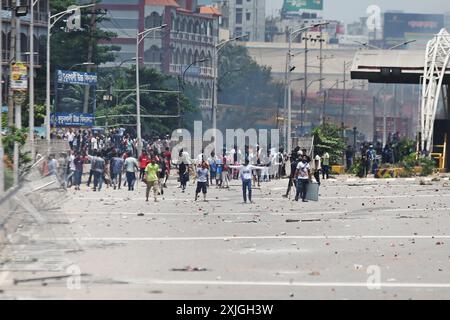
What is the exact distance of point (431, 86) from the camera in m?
76.2

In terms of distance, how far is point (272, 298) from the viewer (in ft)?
60.6

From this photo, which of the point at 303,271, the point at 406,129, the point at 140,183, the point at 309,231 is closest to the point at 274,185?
the point at 140,183

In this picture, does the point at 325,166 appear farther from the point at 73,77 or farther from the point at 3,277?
the point at 3,277

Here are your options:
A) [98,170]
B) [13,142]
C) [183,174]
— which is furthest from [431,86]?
[13,142]

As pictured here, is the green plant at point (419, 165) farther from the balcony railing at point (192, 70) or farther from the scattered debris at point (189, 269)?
the balcony railing at point (192, 70)

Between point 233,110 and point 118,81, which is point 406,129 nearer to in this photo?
point 233,110

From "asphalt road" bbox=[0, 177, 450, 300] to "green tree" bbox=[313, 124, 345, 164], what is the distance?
28.5 meters

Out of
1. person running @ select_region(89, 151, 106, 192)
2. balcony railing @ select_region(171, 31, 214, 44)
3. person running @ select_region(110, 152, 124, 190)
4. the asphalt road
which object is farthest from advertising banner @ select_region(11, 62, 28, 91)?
balcony railing @ select_region(171, 31, 214, 44)

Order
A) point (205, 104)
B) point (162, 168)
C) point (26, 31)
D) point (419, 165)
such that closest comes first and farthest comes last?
point (162, 168), point (419, 165), point (26, 31), point (205, 104)

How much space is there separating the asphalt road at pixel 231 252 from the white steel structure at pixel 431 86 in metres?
33.2

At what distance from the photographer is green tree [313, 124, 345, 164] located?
7169 centimetres

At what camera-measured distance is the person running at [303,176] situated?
146 ft

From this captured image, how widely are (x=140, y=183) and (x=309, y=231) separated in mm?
30631

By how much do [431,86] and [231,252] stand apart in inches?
2045
